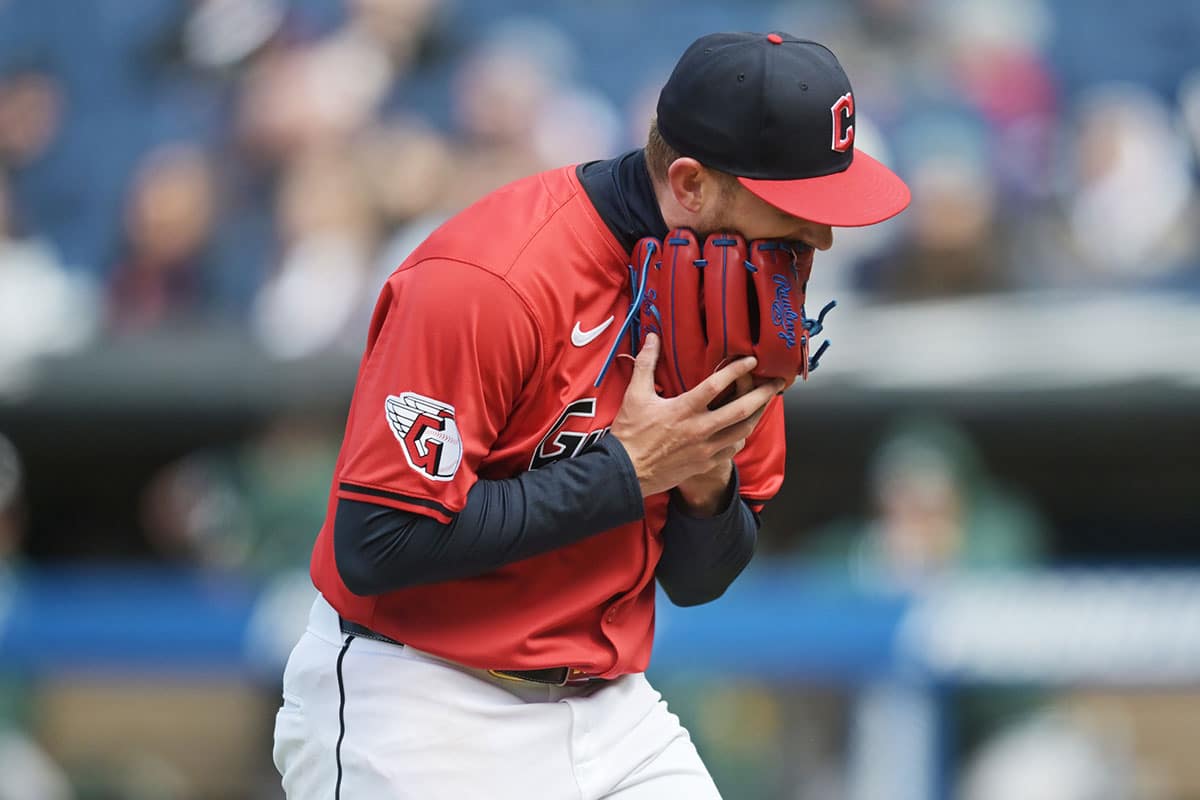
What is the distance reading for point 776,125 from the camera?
6.25 feet

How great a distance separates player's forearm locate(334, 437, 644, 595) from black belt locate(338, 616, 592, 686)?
17cm

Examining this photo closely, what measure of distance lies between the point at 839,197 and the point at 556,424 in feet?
1.48

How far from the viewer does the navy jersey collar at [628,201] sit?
205 cm

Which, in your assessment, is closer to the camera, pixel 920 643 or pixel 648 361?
pixel 648 361

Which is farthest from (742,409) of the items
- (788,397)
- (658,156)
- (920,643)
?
(788,397)

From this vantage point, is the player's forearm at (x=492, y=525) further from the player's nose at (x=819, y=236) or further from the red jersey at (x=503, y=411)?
the player's nose at (x=819, y=236)

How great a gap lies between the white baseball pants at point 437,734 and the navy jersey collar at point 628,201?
605 mm

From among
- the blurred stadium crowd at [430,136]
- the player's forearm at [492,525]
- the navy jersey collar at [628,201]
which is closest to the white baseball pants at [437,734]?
the player's forearm at [492,525]

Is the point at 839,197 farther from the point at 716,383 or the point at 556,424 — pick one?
the point at 556,424

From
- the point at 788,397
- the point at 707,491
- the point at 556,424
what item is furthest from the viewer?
the point at 788,397

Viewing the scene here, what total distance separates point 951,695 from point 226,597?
2297 mm

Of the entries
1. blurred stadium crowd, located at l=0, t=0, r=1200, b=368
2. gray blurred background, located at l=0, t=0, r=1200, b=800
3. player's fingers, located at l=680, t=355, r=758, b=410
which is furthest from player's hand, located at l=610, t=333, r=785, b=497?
blurred stadium crowd, located at l=0, t=0, r=1200, b=368

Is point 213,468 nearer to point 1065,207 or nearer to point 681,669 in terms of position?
point 681,669

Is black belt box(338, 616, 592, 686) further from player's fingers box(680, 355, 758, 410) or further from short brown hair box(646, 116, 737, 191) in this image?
short brown hair box(646, 116, 737, 191)
